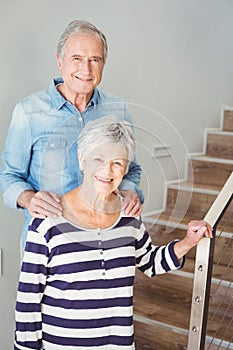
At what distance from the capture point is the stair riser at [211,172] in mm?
3523

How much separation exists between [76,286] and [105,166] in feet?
1.11

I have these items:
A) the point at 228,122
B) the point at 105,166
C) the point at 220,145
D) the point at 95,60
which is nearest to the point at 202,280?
the point at 105,166

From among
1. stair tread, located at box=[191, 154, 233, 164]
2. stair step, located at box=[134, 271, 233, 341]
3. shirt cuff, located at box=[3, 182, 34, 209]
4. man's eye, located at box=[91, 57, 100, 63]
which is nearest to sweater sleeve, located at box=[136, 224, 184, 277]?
shirt cuff, located at box=[3, 182, 34, 209]

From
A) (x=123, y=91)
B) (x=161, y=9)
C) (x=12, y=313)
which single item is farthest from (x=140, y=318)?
(x=161, y=9)

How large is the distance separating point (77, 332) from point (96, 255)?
0.22 m

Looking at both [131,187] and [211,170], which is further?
[211,170]

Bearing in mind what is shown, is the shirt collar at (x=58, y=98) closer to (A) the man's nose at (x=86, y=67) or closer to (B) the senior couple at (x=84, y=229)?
(B) the senior couple at (x=84, y=229)

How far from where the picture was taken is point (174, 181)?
155 centimetres

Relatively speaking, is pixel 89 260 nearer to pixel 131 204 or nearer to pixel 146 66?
pixel 131 204

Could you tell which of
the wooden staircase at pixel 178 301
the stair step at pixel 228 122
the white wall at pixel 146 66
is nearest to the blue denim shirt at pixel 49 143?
the white wall at pixel 146 66

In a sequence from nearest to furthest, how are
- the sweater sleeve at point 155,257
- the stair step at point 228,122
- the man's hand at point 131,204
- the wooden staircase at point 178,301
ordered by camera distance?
the man's hand at point 131,204
the sweater sleeve at point 155,257
the wooden staircase at point 178,301
the stair step at point 228,122

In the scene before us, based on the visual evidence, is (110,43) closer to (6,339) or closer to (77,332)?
(6,339)

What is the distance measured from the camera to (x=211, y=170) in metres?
3.62

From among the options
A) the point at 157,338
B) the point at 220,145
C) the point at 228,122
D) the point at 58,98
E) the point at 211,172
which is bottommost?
the point at 157,338
